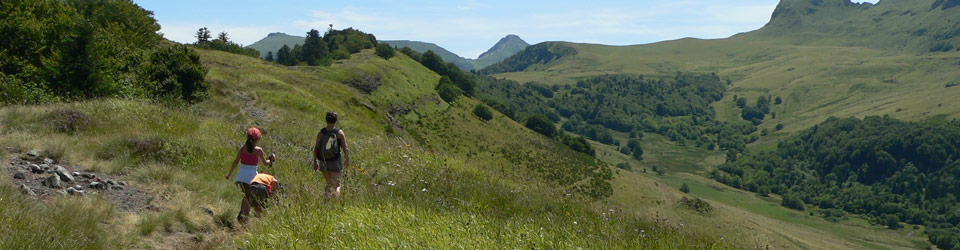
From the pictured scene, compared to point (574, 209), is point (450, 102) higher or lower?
lower

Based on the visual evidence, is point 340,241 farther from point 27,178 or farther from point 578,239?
point 27,178

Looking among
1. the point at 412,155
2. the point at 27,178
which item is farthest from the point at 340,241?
the point at 412,155

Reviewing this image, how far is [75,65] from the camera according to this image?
22422 millimetres

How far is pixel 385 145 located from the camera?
13906 millimetres

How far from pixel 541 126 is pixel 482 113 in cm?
3522

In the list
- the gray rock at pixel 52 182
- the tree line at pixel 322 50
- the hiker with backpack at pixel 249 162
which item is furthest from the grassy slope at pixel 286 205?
the tree line at pixel 322 50

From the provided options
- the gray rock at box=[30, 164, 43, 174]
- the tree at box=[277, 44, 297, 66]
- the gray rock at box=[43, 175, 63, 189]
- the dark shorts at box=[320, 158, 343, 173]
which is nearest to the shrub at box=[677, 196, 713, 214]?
the tree at box=[277, 44, 297, 66]

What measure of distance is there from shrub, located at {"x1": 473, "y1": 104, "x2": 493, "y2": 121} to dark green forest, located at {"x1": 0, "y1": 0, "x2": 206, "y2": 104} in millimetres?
89916

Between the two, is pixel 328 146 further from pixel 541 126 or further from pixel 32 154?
pixel 541 126

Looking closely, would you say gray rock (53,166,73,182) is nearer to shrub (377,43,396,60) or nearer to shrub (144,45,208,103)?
shrub (144,45,208,103)

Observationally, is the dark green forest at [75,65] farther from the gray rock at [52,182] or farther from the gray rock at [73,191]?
the gray rock at [73,191]

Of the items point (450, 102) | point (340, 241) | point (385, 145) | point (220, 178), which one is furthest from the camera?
point (450, 102)

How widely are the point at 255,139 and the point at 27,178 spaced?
3187 mm

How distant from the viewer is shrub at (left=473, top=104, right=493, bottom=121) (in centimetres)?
12231
